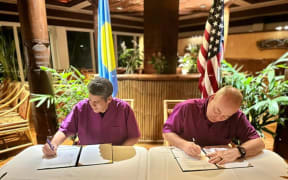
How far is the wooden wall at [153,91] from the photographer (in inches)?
99.3

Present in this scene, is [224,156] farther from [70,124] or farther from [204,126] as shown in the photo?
[70,124]

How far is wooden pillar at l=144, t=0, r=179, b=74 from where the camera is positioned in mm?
2791

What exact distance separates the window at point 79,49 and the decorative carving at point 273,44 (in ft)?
17.0

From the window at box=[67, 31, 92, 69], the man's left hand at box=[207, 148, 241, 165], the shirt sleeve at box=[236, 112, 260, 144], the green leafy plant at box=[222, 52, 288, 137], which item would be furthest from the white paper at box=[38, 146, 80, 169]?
the window at box=[67, 31, 92, 69]

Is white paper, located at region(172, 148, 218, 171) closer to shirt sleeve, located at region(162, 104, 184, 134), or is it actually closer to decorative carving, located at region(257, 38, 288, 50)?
shirt sleeve, located at region(162, 104, 184, 134)

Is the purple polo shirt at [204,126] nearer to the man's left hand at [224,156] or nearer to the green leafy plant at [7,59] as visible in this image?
the man's left hand at [224,156]

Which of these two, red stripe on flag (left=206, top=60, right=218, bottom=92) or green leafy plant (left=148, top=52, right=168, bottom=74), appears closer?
red stripe on flag (left=206, top=60, right=218, bottom=92)

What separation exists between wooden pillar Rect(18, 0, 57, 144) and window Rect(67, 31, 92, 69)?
299cm

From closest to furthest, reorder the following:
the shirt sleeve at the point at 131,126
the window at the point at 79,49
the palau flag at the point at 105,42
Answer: the shirt sleeve at the point at 131,126
the palau flag at the point at 105,42
the window at the point at 79,49

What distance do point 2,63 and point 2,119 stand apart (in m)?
1.29

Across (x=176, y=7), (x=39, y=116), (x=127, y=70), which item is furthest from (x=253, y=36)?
(x=39, y=116)

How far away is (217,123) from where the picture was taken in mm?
1181

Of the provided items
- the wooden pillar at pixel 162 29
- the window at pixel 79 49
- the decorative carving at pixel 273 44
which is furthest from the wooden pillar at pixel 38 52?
the decorative carving at pixel 273 44

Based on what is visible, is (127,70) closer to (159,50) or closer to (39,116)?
(159,50)
